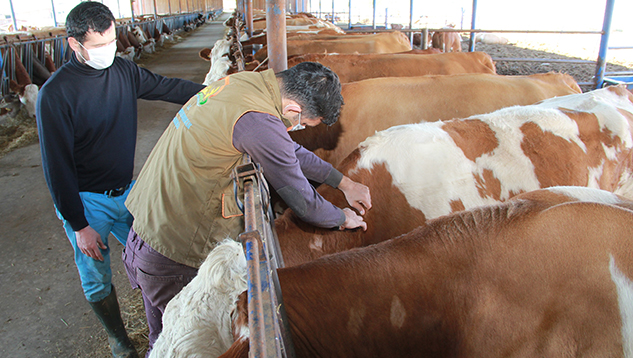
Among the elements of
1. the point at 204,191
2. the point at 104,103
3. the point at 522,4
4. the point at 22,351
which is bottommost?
the point at 22,351

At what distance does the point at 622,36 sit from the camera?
16.7 m

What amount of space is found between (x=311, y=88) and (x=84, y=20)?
3.87 ft

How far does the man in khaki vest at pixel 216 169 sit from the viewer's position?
155 cm

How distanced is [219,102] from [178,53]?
17.0 metres

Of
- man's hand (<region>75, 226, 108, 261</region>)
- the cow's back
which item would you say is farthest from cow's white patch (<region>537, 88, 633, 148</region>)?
man's hand (<region>75, 226, 108, 261</region>)

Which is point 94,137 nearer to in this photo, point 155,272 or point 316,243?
point 155,272

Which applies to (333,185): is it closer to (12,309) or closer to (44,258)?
(12,309)

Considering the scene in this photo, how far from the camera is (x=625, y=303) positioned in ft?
4.04

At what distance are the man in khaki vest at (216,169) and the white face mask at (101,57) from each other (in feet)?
2.01

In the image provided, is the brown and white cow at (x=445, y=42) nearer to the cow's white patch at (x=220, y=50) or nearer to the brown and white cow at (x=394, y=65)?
the brown and white cow at (x=394, y=65)

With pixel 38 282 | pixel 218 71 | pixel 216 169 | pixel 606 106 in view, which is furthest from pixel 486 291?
pixel 218 71

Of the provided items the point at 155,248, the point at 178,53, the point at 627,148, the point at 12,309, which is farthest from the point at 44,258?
the point at 178,53

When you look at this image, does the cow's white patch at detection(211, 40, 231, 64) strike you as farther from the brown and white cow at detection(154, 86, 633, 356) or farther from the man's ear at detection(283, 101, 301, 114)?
the man's ear at detection(283, 101, 301, 114)

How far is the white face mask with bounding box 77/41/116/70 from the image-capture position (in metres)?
2.00
